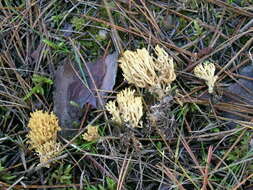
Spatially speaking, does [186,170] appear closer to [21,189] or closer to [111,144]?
[111,144]

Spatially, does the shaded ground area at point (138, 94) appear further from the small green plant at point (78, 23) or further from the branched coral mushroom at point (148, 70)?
the branched coral mushroom at point (148, 70)

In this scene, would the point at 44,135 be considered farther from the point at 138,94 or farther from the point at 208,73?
the point at 208,73

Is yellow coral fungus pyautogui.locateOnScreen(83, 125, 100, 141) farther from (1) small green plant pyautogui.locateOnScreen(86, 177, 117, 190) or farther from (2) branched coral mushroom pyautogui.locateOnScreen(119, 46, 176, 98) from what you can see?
(2) branched coral mushroom pyautogui.locateOnScreen(119, 46, 176, 98)

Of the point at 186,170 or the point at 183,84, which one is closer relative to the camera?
the point at 186,170

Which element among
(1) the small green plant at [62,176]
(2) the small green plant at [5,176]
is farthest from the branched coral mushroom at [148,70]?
(2) the small green plant at [5,176]

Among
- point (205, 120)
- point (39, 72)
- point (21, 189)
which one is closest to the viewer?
point (21, 189)

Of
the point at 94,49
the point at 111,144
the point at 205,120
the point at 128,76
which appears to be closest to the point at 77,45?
the point at 94,49

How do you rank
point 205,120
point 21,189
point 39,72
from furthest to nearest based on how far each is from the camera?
point 39,72 → point 205,120 → point 21,189
